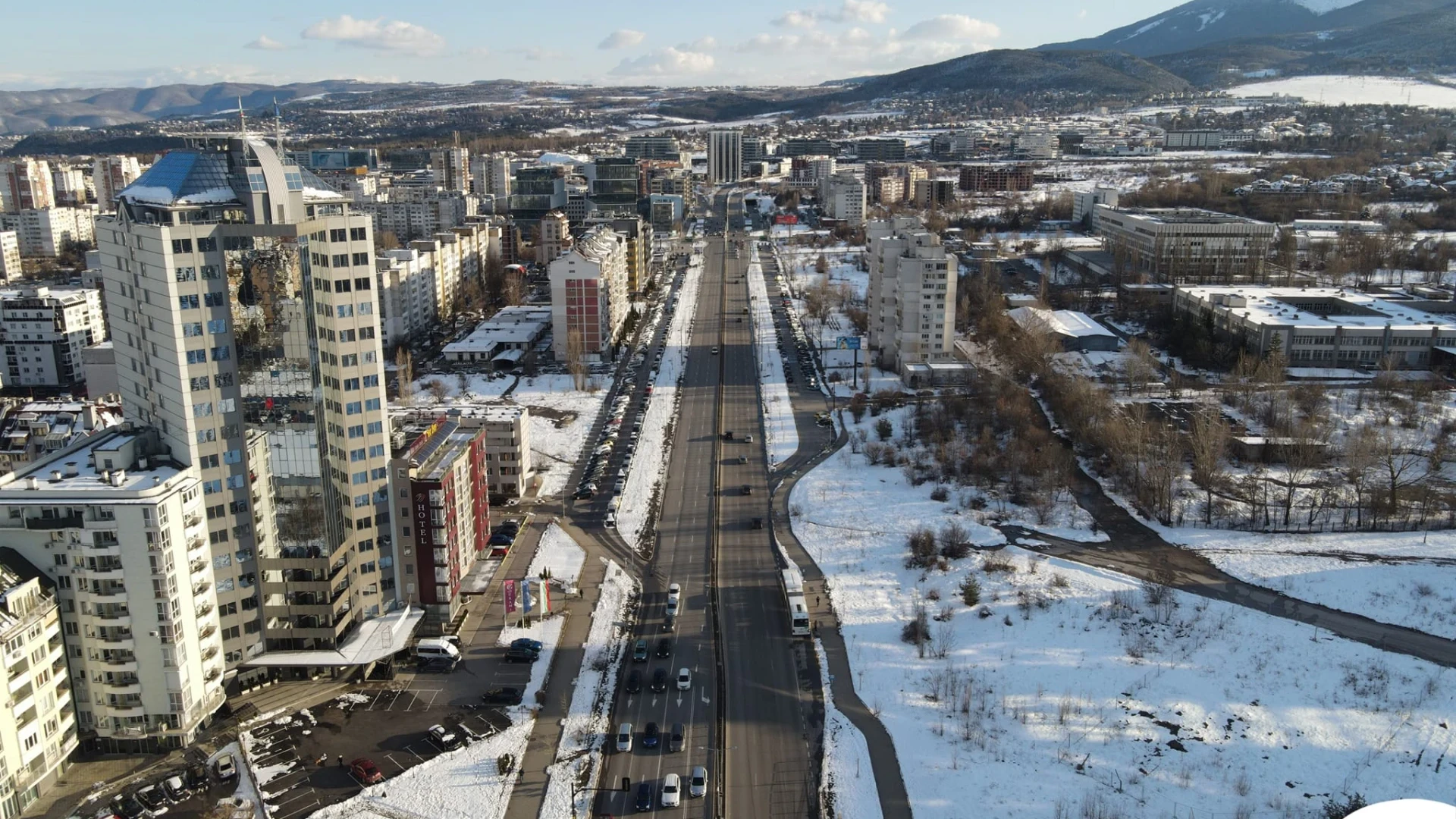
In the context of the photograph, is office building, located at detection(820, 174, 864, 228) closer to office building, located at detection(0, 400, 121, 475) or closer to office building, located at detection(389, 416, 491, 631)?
office building, located at detection(0, 400, 121, 475)

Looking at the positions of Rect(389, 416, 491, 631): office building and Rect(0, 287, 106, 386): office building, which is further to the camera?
Rect(0, 287, 106, 386): office building

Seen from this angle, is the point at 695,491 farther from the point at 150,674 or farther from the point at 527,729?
the point at 150,674

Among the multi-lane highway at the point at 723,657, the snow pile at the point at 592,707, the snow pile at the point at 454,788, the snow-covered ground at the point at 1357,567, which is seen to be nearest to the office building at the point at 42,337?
the multi-lane highway at the point at 723,657

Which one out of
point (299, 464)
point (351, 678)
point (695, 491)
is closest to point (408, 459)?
point (299, 464)

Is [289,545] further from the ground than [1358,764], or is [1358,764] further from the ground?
[289,545]

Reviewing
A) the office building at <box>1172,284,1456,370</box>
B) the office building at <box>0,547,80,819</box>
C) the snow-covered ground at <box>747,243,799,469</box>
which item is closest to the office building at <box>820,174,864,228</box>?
the snow-covered ground at <box>747,243,799,469</box>

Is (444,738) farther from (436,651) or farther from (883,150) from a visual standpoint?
(883,150)


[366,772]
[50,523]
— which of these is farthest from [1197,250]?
[50,523]
